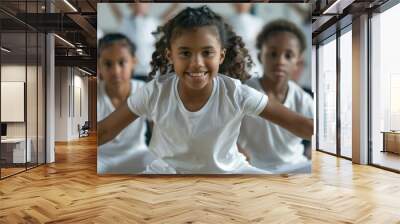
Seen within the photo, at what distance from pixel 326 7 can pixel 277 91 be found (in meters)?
1.99

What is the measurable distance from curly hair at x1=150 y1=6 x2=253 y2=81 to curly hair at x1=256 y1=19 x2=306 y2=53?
30 centimetres

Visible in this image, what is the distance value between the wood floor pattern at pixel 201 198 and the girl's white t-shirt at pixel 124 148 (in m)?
0.20

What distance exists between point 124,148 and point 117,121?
0.45 meters

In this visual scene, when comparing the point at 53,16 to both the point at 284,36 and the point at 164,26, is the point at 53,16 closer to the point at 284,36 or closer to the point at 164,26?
the point at 164,26

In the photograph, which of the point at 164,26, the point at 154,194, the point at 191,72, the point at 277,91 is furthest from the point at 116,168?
the point at 277,91

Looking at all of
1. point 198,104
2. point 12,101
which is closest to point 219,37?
point 198,104

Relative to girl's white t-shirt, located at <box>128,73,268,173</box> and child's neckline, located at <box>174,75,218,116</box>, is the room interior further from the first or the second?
child's neckline, located at <box>174,75,218,116</box>

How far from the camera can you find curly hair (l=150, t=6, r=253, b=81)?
6.14m

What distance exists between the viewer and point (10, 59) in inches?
258

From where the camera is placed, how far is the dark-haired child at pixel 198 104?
6.08 meters

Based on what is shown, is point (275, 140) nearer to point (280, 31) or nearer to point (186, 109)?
point (186, 109)

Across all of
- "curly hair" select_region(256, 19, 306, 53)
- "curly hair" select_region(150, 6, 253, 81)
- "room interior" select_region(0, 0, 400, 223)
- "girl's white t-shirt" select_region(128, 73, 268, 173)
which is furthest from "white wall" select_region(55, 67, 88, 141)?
"curly hair" select_region(256, 19, 306, 53)

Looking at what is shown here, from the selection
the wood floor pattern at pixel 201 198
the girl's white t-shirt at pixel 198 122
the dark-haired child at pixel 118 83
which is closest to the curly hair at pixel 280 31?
the girl's white t-shirt at pixel 198 122

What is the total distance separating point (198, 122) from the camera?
20.1ft
